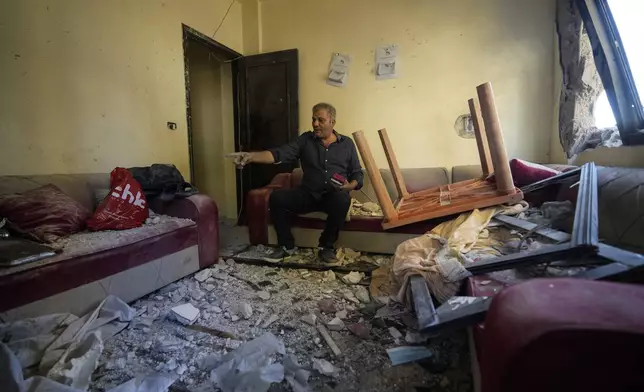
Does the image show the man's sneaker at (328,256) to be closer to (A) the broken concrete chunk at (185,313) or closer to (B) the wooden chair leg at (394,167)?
(B) the wooden chair leg at (394,167)

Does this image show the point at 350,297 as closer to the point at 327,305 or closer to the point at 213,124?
the point at 327,305

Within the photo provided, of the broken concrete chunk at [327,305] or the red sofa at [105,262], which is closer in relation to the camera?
the red sofa at [105,262]

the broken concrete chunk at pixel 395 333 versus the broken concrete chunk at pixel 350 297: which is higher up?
the broken concrete chunk at pixel 395 333

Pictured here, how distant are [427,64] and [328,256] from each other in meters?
2.09

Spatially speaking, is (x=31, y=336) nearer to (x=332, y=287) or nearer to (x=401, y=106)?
(x=332, y=287)

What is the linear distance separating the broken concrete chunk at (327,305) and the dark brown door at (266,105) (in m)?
1.97

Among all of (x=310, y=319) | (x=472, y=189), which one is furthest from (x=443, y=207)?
(x=310, y=319)

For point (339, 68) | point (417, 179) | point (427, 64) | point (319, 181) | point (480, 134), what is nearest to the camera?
point (480, 134)

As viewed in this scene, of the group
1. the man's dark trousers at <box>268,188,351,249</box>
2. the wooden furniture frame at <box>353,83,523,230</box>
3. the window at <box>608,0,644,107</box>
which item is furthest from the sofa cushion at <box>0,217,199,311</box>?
the window at <box>608,0,644,107</box>

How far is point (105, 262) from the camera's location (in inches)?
52.7

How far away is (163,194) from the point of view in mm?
1930

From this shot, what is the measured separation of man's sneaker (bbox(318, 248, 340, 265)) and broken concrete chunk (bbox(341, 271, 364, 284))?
8.0 inches

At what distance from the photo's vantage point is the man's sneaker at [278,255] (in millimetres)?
2141

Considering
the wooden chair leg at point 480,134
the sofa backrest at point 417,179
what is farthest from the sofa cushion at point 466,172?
the wooden chair leg at point 480,134
